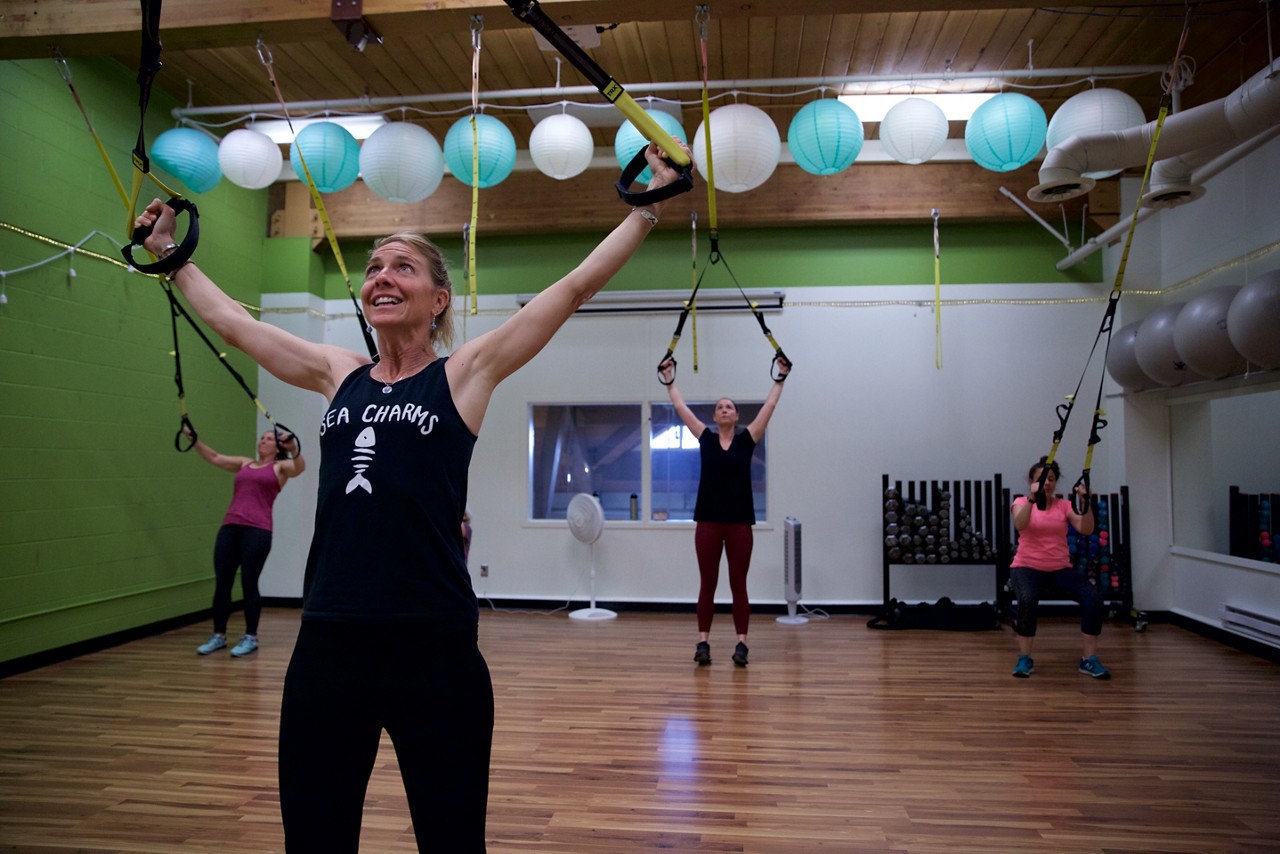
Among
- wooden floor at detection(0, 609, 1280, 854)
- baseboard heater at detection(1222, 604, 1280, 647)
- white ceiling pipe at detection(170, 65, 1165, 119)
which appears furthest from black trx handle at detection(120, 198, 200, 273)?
baseboard heater at detection(1222, 604, 1280, 647)

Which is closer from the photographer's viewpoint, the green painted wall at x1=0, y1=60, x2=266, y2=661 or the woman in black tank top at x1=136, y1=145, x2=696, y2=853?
the woman in black tank top at x1=136, y1=145, x2=696, y2=853

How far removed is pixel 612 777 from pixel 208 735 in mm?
1830

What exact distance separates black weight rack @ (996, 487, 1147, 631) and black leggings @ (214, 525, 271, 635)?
5.22 metres

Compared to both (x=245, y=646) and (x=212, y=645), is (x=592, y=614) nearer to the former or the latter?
(x=245, y=646)

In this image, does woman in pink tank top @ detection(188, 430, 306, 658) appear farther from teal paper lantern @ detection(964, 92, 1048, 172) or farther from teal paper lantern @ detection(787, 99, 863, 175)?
teal paper lantern @ detection(964, 92, 1048, 172)

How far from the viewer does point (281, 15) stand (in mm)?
3021

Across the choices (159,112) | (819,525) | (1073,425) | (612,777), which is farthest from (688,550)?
(159,112)

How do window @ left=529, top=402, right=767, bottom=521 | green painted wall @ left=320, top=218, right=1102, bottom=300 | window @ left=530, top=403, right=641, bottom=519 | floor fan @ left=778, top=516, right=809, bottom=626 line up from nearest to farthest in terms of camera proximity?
1. floor fan @ left=778, top=516, right=809, bottom=626
2. green painted wall @ left=320, top=218, right=1102, bottom=300
3. window @ left=529, top=402, right=767, bottom=521
4. window @ left=530, top=403, right=641, bottom=519

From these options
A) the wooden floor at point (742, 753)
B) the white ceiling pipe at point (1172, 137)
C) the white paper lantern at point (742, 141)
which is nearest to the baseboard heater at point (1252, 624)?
the wooden floor at point (742, 753)

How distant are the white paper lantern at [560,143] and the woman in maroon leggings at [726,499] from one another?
1.35m

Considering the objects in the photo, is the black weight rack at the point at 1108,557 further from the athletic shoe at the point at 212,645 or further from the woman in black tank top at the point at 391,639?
Result: the woman in black tank top at the point at 391,639

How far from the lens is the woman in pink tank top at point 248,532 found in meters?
4.95

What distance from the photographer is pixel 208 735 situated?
3.39m

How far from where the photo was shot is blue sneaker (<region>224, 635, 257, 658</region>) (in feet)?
16.0
